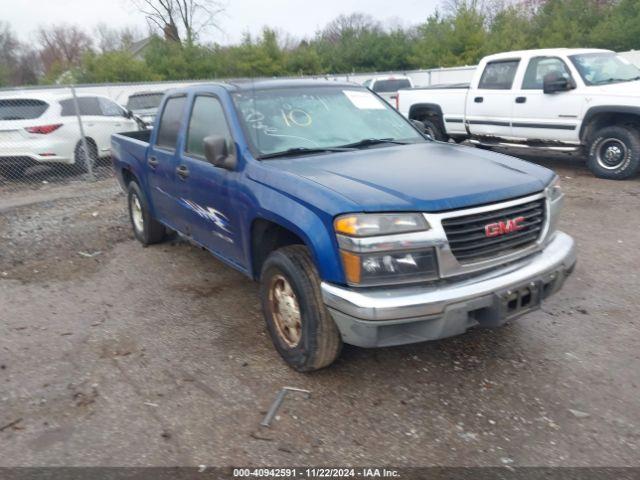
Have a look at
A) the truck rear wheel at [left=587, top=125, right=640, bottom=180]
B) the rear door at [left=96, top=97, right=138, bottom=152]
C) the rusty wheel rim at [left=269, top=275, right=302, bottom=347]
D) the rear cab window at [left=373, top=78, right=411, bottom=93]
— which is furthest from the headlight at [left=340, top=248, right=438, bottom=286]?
the rear cab window at [left=373, top=78, right=411, bottom=93]

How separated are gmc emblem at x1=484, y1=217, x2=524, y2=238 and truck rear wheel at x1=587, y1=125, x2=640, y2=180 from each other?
19.1 feet

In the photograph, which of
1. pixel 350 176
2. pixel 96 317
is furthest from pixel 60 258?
pixel 350 176

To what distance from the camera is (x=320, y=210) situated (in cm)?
278

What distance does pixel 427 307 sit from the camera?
8.61 feet

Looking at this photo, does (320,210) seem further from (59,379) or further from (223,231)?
(59,379)

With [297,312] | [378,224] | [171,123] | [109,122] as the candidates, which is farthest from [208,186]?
[109,122]

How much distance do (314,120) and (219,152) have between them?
83 cm

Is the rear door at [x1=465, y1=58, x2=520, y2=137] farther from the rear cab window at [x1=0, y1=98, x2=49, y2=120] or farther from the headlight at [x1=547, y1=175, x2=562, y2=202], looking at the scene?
the rear cab window at [x1=0, y1=98, x2=49, y2=120]

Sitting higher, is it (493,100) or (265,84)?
(265,84)

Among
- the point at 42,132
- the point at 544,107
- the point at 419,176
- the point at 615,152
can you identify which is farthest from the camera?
the point at 42,132

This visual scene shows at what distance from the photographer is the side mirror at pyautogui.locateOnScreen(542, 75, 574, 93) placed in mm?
8047

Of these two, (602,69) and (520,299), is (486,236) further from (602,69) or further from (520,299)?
(602,69)

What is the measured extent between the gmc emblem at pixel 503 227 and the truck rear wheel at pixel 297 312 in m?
0.97

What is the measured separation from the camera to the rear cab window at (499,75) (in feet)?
29.7
